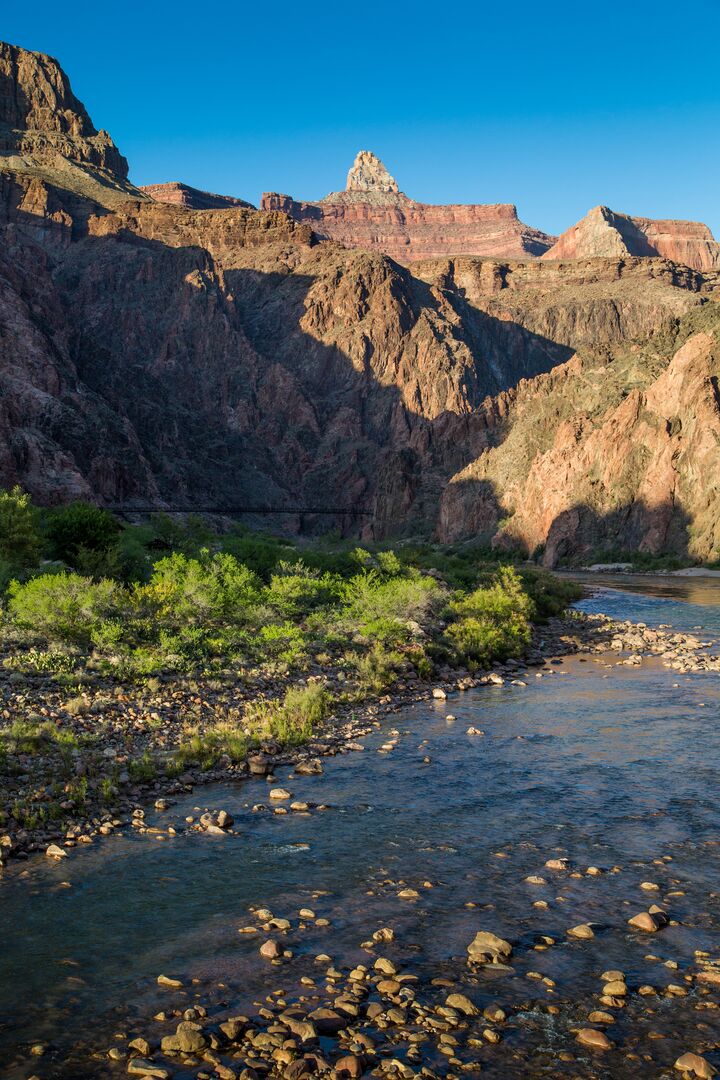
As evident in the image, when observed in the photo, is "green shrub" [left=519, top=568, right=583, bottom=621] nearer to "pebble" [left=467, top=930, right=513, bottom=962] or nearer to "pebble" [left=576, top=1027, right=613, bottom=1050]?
"pebble" [left=467, top=930, right=513, bottom=962]

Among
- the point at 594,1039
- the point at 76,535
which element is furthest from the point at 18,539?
the point at 594,1039

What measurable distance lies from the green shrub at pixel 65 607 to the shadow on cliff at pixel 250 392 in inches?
4981

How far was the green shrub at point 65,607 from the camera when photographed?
903 inches

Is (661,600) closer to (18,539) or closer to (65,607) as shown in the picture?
(18,539)

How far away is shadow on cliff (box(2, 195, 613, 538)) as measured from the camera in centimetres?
15838

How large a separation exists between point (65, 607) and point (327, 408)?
169437 millimetres

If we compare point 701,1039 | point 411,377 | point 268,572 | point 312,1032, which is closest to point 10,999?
point 312,1032

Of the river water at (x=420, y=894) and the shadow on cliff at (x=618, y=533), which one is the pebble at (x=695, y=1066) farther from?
the shadow on cliff at (x=618, y=533)

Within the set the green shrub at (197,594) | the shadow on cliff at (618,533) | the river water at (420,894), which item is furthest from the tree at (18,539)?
the shadow on cliff at (618,533)

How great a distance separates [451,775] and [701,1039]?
8.12 meters

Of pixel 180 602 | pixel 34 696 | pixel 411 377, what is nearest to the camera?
pixel 34 696

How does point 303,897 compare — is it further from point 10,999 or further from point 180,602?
point 180,602

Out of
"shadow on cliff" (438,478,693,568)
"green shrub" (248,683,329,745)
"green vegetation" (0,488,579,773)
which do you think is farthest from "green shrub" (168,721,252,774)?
"shadow on cliff" (438,478,693,568)

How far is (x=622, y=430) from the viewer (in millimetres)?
101062
